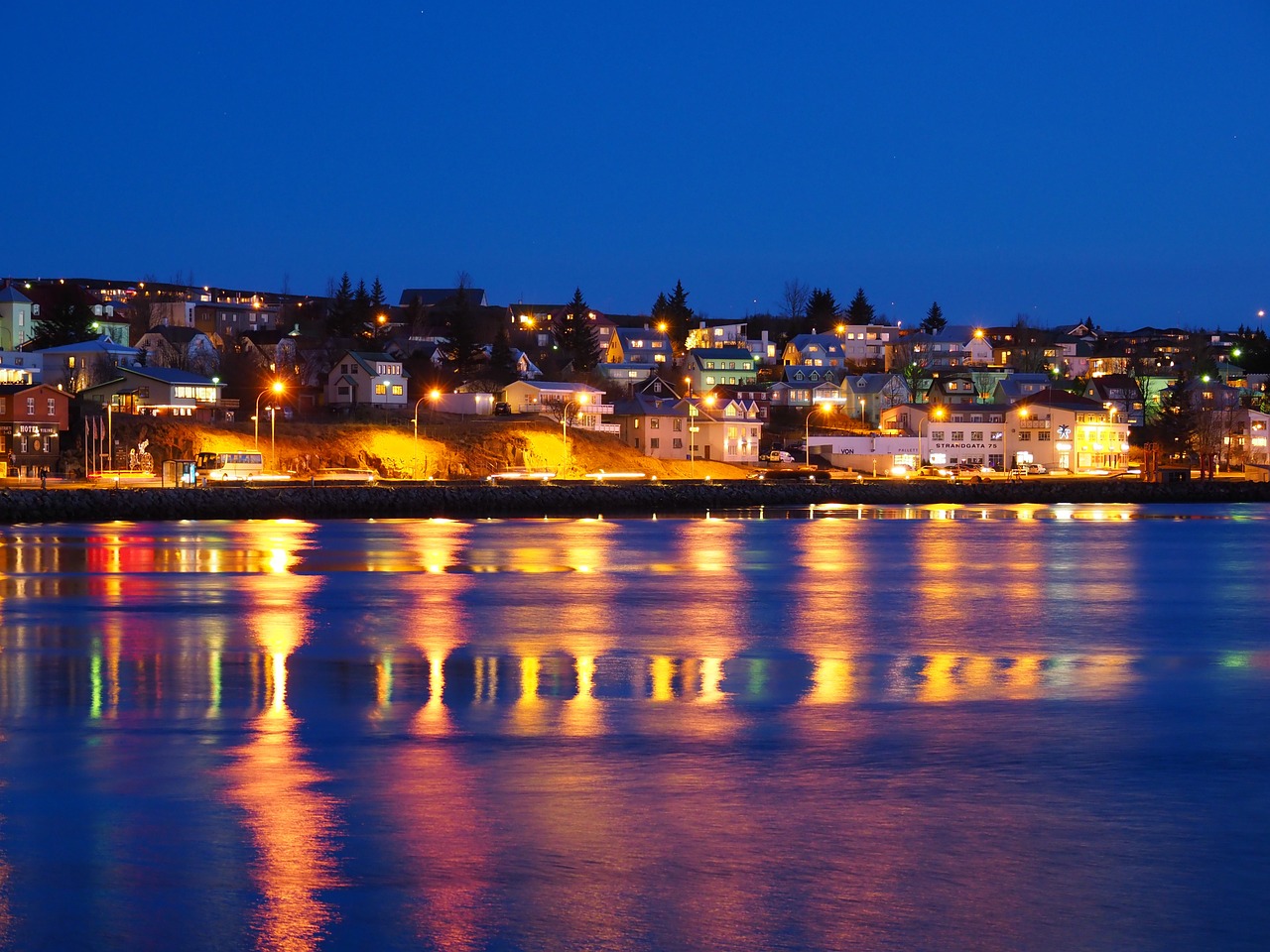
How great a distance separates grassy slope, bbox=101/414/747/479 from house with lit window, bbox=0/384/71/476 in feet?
4.65

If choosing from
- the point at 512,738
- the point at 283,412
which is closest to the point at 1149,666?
the point at 512,738

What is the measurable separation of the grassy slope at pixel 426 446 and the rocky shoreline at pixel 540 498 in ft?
23.7

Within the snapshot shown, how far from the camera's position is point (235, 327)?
463ft

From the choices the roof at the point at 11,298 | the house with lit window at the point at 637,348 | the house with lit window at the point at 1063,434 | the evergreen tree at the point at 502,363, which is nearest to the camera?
the house with lit window at the point at 1063,434

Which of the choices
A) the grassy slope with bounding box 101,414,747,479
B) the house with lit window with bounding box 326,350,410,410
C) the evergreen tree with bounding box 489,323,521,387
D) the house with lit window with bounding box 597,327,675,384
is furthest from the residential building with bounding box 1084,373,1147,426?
the house with lit window with bounding box 326,350,410,410

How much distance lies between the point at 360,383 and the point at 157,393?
13110 mm

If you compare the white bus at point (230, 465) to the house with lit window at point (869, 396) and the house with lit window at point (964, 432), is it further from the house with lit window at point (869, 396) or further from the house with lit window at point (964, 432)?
the house with lit window at point (869, 396)

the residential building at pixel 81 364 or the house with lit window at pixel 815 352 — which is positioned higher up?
the house with lit window at pixel 815 352

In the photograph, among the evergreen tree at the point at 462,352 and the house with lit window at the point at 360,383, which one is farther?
the evergreen tree at the point at 462,352

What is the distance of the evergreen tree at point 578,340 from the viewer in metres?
113

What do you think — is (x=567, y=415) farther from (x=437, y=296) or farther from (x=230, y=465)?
(x=437, y=296)

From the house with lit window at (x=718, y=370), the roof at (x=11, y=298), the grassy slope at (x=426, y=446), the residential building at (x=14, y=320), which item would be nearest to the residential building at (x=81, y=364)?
the grassy slope at (x=426, y=446)

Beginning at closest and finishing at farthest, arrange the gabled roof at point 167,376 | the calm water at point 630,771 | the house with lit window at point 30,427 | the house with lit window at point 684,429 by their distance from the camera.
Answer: the calm water at point 630,771 → the house with lit window at point 30,427 → the gabled roof at point 167,376 → the house with lit window at point 684,429

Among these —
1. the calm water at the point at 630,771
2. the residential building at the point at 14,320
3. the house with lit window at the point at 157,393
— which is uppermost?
the residential building at the point at 14,320
